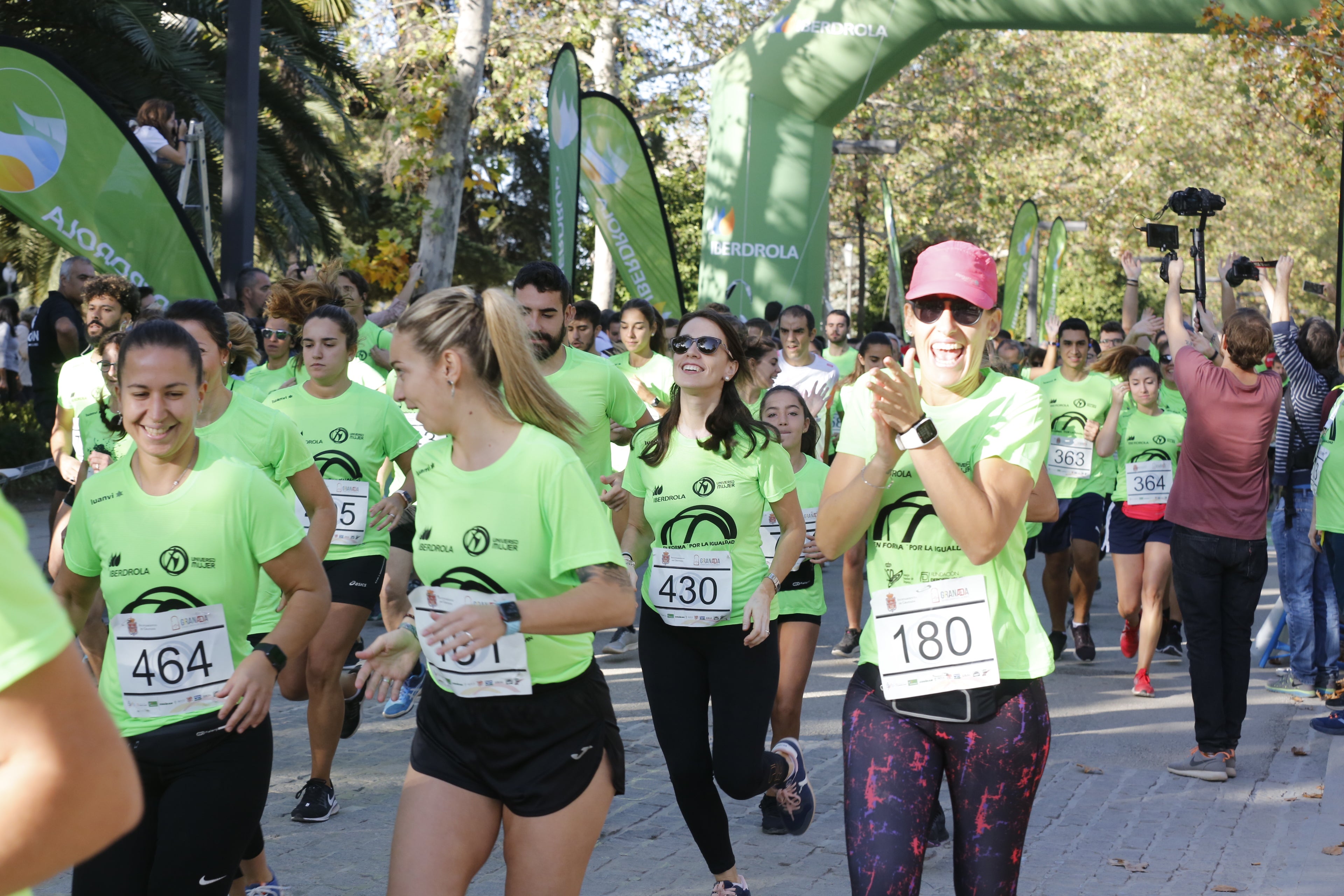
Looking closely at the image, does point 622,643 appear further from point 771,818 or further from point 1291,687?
point 1291,687

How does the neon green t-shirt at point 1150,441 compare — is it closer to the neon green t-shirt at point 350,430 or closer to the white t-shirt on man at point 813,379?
the white t-shirt on man at point 813,379

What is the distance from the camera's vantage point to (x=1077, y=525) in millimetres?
9180

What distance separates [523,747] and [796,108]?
13.5 m

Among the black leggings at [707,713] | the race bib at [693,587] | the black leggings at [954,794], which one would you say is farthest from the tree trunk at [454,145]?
the black leggings at [954,794]

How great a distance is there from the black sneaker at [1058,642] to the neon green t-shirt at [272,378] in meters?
5.01

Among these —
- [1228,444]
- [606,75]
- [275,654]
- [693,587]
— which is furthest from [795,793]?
[606,75]

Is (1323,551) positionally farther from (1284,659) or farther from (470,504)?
(470,504)

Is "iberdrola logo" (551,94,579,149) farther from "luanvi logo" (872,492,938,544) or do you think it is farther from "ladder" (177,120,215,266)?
"luanvi logo" (872,492,938,544)

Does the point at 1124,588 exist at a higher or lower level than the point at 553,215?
A: lower

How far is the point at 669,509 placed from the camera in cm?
484

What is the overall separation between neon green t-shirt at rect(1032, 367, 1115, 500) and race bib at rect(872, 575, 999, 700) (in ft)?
20.6

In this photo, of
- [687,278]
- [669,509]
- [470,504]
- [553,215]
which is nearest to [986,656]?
[470,504]

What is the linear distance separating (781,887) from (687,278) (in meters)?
36.3

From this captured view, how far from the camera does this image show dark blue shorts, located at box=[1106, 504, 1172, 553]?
27.1 feet
